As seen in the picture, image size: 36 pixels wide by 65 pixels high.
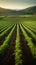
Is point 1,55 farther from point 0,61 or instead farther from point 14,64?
point 14,64

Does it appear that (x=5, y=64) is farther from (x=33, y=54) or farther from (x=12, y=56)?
(x=33, y=54)

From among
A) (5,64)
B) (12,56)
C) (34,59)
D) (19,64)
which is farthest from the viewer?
(12,56)

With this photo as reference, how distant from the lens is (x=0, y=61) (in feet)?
38.0

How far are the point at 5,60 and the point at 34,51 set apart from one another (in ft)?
9.76

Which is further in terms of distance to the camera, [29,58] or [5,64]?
[29,58]

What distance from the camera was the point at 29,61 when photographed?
11.3 m

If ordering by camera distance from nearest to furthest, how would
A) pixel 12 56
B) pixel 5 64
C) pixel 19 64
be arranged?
pixel 19 64 < pixel 5 64 < pixel 12 56

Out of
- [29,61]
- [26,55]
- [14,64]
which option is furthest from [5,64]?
[26,55]

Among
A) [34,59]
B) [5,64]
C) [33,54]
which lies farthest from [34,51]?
[5,64]

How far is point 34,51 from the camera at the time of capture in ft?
44.2

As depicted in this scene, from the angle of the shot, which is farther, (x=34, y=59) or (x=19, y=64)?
(x=34, y=59)

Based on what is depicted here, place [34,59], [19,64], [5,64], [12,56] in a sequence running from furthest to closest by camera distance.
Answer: [12,56] → [34,59] → [5,64] → [19,64]

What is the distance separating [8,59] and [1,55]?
39.9 inches

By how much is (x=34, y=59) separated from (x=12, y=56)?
196cm
